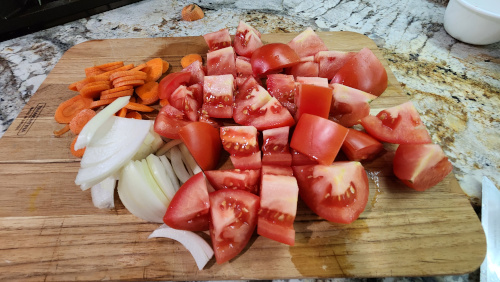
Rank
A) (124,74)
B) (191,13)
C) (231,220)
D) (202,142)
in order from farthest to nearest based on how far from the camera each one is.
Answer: (191,13) → (124,74) → (202,142) → (231,220)

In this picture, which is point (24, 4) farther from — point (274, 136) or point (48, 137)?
point (274, 136)

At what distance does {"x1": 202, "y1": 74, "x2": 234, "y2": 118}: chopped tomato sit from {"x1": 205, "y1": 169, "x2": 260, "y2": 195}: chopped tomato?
0.38 m

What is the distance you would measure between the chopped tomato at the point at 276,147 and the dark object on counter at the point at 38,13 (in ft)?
6.93

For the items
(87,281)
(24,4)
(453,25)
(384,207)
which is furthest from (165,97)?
(453,25)

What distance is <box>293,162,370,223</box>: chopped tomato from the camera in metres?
1.17

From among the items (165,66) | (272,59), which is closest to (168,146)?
(165,66)

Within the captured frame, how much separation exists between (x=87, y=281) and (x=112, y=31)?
2027 millimetres

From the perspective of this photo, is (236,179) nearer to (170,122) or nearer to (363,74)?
(170,122)

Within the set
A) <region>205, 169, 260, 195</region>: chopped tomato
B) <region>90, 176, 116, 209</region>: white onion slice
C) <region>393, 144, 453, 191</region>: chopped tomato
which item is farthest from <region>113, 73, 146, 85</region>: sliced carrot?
<region>393, 144, 453, 191</region>: chopped tomato

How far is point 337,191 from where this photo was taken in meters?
1.17

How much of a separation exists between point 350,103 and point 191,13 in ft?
5.39

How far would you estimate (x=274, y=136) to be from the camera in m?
1.35

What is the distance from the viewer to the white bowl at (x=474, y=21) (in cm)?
194

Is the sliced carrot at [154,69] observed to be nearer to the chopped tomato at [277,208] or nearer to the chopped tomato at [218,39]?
the chopped tomato at [218,39]
